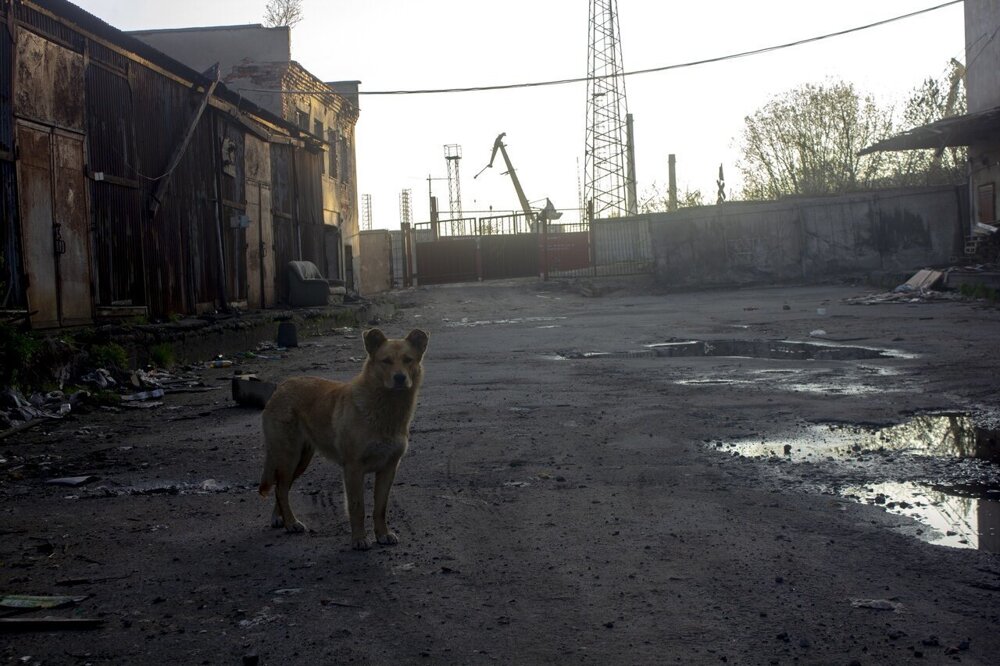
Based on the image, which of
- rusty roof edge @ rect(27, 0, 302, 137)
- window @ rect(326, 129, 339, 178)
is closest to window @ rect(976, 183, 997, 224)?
rusty roof edge @ rect(27, 0, 302, 137)

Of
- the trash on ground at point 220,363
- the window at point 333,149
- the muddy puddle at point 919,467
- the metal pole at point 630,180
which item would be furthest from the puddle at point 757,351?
the metal pole at point 630,180

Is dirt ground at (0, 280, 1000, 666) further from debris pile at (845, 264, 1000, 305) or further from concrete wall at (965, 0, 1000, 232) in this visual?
concrete wall at (965, 0, 1000, 232)

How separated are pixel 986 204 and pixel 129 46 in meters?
22.9

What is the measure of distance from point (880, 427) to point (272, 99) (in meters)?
26.4

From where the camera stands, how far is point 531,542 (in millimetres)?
4426

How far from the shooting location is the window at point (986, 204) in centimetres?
2598

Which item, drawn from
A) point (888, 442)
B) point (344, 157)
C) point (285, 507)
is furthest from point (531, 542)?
point (344, 157)

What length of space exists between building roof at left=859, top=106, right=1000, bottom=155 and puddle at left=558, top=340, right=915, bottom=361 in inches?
473

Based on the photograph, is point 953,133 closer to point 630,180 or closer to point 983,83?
point 983,83

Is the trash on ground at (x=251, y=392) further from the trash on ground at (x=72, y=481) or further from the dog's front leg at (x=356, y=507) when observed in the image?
the dog's front leg at (x=356, y=507)

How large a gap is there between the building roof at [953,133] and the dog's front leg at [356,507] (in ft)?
71.0

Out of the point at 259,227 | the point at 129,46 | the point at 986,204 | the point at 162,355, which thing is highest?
the point at 129,46

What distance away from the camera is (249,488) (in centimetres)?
585

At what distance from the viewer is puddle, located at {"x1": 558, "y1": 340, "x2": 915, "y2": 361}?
1182 cm
